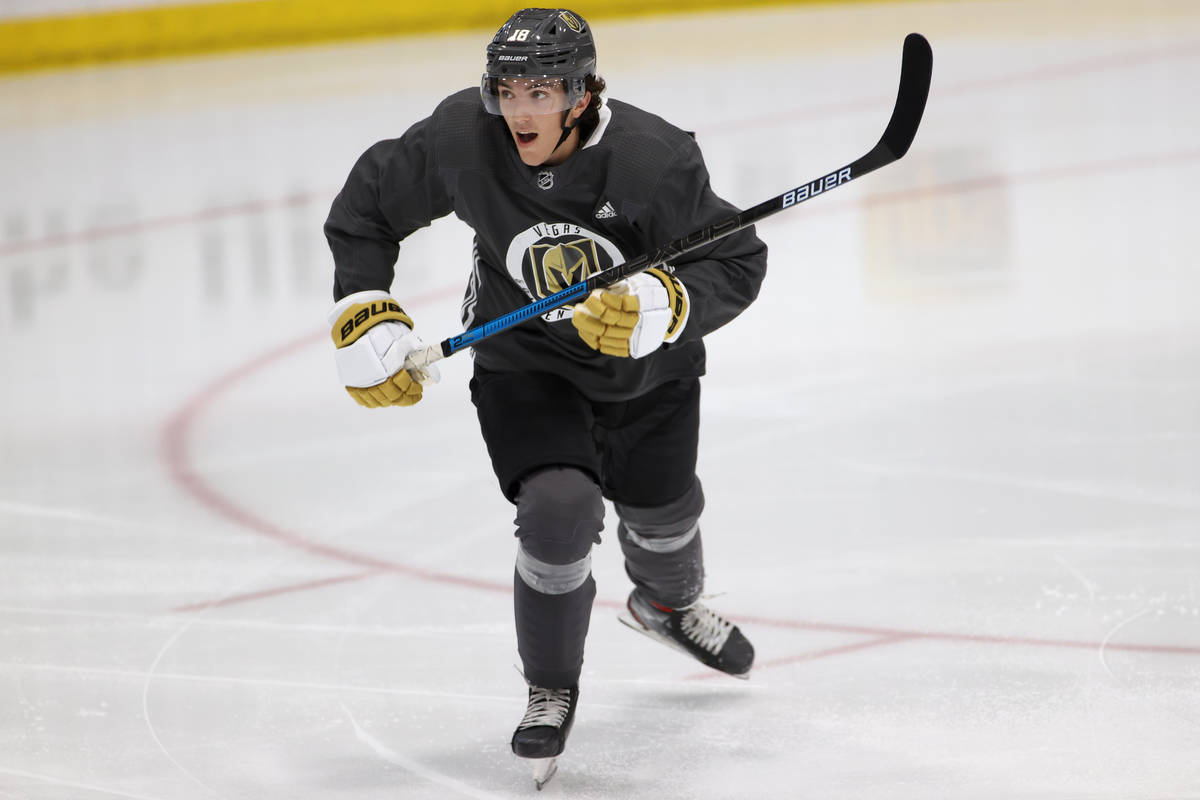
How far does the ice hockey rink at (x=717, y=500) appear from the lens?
92.3 inches

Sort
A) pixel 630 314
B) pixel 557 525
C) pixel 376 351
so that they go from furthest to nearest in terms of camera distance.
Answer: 1. pixel 376 351
2. pixel 557 525
3. pixel 630 314

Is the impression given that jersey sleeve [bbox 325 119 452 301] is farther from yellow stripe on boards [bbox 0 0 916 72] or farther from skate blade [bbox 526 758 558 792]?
yellow stripe on boards [bbox 0 0 916 72]

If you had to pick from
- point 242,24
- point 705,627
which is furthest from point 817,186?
point 242,24

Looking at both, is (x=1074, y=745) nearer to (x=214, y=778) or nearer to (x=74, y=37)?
(x=214, y=778)

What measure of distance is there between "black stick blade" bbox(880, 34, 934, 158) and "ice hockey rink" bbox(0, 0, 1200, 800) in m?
0.85

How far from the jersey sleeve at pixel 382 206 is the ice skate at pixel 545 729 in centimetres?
66

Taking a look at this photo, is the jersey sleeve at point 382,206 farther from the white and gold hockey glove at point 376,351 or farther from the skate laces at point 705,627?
the skate laces at point 705,627

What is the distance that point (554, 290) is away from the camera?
90.7 inches

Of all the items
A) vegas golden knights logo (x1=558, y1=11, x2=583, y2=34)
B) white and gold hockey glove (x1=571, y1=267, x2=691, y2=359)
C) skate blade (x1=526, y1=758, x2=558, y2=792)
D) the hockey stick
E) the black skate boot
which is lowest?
skate blade (x1=526, y1=758, x2=558, y2=792)

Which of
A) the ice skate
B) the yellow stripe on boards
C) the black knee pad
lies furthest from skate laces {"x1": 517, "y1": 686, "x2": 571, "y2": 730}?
the yellow stripe on boards

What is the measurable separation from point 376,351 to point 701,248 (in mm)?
483

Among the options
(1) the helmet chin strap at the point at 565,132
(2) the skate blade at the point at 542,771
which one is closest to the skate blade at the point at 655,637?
(2) the skate blade at the point at 542,771

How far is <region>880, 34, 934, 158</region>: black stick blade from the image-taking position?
214cm

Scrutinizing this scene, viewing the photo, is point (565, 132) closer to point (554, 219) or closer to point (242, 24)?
point (554, 219)
